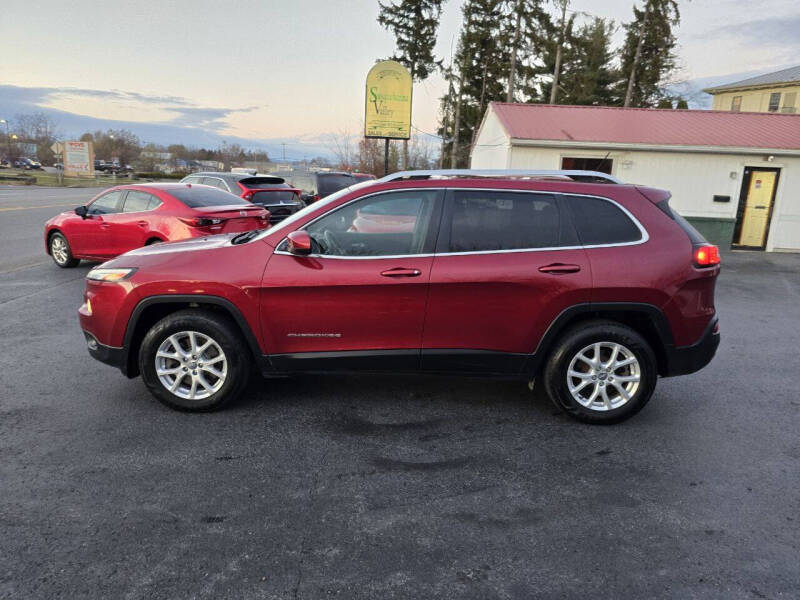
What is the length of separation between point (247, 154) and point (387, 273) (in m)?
106

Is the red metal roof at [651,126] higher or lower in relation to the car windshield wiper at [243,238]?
higher

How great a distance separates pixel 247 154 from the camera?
10338 cm

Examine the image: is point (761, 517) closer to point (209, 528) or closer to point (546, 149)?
point (209, 528)

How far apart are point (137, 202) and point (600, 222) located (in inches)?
310

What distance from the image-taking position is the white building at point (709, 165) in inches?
611

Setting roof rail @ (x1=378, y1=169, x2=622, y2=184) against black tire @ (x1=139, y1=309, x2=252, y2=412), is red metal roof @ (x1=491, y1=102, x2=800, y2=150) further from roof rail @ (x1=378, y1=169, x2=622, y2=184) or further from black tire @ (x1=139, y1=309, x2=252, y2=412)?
black tire @ (x1=139, y1=309, x2=252, y2=412)

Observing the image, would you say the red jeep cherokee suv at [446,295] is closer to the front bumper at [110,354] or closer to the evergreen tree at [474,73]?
the front bumper at [110,354]

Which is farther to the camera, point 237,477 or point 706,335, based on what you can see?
point 706,335

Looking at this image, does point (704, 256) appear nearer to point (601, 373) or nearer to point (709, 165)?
point (601, 373)

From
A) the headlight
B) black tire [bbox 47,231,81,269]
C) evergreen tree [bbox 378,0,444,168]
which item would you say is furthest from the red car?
evergreen tree [bbox 378,0,444,168]

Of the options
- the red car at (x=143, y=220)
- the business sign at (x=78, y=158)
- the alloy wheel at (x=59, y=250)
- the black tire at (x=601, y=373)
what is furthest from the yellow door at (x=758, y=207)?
the business sign at (x=78, y=158)

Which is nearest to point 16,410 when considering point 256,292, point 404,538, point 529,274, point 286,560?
point 256,292

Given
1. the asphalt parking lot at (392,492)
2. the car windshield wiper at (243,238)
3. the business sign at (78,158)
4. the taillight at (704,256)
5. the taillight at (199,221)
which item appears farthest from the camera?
the business sign at (78,158)

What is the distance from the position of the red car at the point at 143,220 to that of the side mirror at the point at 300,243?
187 inches
